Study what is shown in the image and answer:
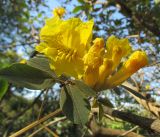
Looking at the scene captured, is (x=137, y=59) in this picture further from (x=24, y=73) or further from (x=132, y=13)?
(x=132, y=13)

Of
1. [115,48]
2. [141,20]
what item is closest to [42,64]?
[115,48]

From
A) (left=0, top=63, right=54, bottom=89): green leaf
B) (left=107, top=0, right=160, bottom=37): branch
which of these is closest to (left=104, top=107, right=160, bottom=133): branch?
(left=0, top=63, right=54, bottom=89): green leaf

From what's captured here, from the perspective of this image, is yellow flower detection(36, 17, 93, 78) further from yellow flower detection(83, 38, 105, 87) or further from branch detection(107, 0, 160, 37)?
branch detection(107, 0, 160, 37)

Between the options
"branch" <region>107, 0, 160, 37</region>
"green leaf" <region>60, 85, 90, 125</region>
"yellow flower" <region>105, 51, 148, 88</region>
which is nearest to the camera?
"green leaf" <region>60, 85, 90, 125</region>

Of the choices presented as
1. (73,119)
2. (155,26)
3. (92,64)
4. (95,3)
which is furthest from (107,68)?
(95,3)

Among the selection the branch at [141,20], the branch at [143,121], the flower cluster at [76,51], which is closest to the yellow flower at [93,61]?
the flower cluster at [76,51]

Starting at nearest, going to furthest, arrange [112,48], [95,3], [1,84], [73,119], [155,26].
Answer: [73,119]
[112,48]
[1,84]
[155,26]
[95,3]
